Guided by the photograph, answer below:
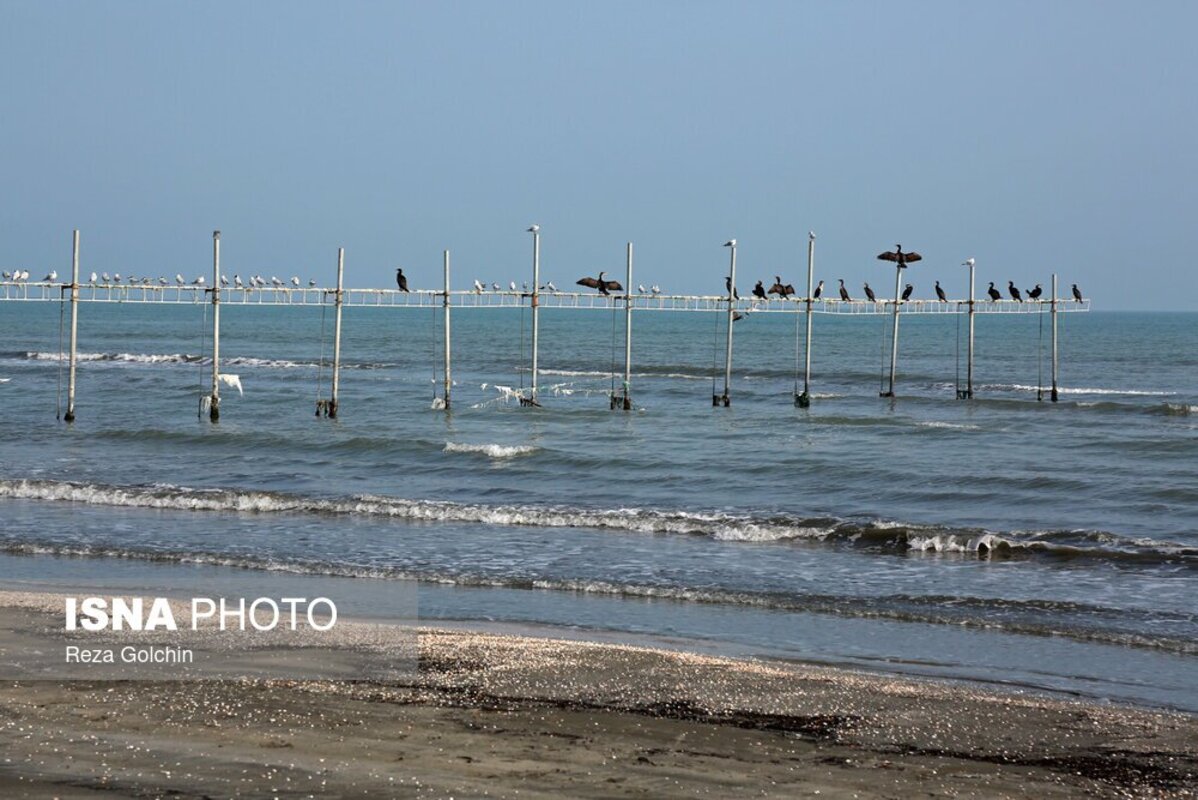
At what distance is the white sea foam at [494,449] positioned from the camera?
2730cm

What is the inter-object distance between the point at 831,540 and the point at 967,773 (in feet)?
34.3

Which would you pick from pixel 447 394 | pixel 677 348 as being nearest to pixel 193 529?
pixel 447 394

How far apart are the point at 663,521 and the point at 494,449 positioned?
8.56m

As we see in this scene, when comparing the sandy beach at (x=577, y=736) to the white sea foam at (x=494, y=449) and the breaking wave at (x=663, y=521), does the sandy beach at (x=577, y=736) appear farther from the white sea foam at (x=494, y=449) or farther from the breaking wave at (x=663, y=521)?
the white sea foam at (x=494, y=449)

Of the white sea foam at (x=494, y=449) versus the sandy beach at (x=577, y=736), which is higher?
the white sea foam at (x=494, y=449)

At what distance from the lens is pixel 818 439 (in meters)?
31.0

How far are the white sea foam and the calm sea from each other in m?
0.13

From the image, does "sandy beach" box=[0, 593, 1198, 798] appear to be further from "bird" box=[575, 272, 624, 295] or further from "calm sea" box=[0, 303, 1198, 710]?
"bird" box=[575, 272, 624, 295]

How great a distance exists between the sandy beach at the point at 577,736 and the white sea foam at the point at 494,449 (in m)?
16.2

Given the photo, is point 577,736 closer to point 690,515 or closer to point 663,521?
point 663,521

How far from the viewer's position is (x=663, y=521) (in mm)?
19609

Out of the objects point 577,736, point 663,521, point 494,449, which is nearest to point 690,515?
point 663,521

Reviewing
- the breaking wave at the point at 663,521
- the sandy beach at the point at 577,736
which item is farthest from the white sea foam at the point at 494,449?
the sandy beach at the point at 577,736

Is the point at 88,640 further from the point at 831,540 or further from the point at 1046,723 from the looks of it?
the point at 831,540
